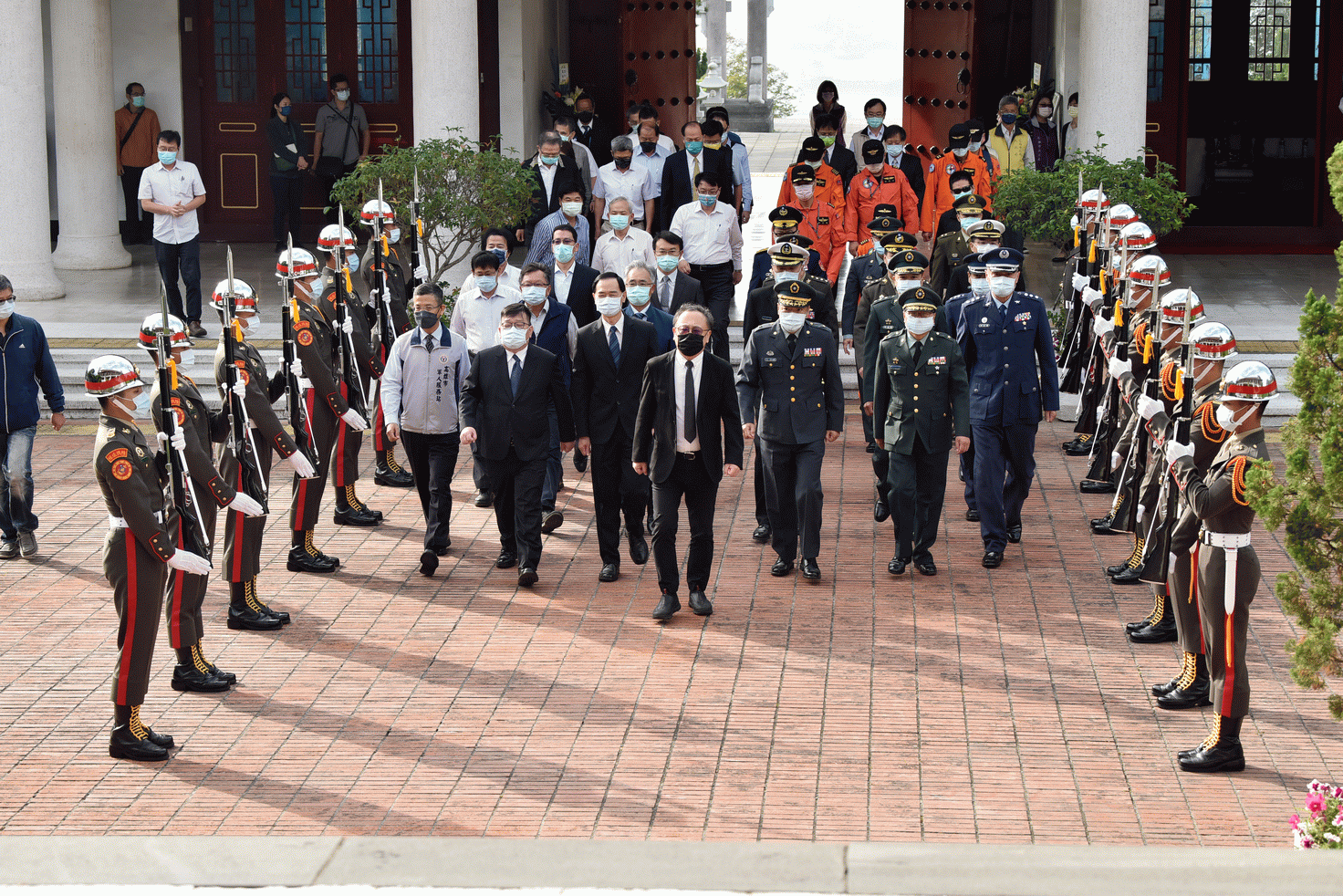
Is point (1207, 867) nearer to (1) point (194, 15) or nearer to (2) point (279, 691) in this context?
(2) point (279, 691)

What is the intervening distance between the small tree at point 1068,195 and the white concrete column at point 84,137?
9643mm

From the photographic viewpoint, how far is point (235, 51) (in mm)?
20547

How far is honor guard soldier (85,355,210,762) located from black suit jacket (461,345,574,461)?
8.40ft

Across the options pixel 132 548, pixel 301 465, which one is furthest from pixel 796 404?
pixel 132 548

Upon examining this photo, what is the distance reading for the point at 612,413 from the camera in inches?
389

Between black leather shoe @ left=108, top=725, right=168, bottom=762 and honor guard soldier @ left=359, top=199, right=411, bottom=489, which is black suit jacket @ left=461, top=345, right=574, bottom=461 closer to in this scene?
honor guard soldier @ left=359, top=199, right=411, bottom=489

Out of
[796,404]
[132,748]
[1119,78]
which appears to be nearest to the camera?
[132,748]

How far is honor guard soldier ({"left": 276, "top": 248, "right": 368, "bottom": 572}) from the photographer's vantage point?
9.95m

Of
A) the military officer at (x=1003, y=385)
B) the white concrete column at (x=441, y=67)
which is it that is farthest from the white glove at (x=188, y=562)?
the white concrete column at (x=441, y=67)

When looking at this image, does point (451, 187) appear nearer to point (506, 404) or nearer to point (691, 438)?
point (506, 404)

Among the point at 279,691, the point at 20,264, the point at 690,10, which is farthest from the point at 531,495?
the point at 690,10

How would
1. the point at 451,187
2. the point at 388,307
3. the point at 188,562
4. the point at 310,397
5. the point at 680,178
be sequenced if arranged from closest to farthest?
the point at 188,562 < the point at 310,397 < the point at 388,307 < the point at 451,187 < the point at 680,178

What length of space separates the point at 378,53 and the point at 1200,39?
982cm

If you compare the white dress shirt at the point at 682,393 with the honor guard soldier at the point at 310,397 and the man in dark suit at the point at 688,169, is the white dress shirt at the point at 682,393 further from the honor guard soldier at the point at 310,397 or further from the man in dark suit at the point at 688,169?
the man in dark suit at the point at 688,169
